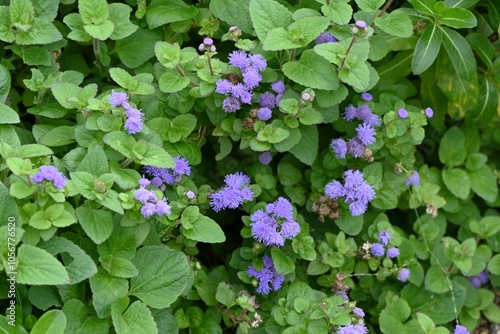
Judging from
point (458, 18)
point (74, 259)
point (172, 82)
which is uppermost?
point (458, 18)

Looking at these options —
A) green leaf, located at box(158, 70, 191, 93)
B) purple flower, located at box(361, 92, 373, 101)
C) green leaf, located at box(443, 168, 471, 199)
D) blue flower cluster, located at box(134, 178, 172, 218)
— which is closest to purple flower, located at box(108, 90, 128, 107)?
green leaf, located at box(158, 70, 191, 93)

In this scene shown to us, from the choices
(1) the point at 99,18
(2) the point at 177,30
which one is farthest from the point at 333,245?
(1) the point at 99,18

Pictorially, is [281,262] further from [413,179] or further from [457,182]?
[457,182]

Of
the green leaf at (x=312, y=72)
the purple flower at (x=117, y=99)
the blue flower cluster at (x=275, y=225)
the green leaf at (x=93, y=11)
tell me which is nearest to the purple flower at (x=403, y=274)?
the blue flower cluster at (x=275, y=225)

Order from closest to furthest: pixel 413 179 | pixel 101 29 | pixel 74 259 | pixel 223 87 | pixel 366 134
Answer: pixel 74 259 → pixel 223 87 → pixel 101 29 → pixel 366 134 → pixel 413 179

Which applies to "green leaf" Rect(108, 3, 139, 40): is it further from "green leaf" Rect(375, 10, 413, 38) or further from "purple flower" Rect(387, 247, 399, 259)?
"purple flower" Rect(387, 247, 399, 259)

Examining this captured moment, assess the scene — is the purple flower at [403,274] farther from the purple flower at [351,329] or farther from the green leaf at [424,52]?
the green leaf at [424,52]

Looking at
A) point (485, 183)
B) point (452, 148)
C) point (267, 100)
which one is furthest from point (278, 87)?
point (485, 183)
